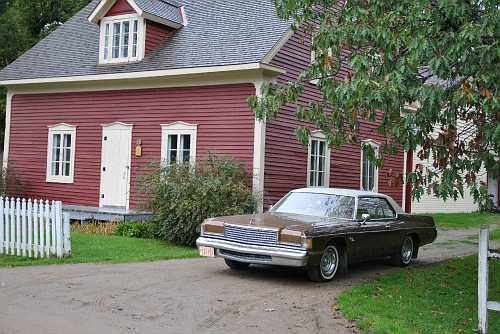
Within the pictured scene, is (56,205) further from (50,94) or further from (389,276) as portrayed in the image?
(50,94)

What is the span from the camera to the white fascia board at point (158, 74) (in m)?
15.5

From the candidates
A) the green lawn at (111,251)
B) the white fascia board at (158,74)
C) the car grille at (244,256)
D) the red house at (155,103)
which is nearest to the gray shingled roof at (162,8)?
the red house at (155,103)

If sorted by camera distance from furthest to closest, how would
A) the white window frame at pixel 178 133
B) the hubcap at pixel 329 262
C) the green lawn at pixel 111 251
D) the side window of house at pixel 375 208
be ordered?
the white window frame at pixel 178 133 < the green lawn at pixel 111 251 < the side window of house at pixel 375 208 < the hubcap at pixel 329 262

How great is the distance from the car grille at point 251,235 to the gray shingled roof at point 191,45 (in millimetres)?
6730

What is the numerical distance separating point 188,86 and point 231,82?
59.0 inches


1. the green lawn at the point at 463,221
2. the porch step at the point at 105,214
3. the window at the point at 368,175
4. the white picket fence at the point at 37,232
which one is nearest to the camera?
the white picket fence at the point at 37,232

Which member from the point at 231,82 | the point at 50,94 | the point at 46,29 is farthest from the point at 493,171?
the point at 46,29

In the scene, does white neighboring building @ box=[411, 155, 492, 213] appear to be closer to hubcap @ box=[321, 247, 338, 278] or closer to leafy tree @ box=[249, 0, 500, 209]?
hubcap @ box=[321, 247, 338, 278]

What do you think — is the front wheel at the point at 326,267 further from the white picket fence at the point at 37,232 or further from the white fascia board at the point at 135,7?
the white fascia board at the point at 135,7

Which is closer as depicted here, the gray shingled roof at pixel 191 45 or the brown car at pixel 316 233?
the brown car at pixel 316 233

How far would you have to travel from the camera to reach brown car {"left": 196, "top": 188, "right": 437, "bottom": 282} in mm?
9000

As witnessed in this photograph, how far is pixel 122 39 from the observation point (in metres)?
18.6

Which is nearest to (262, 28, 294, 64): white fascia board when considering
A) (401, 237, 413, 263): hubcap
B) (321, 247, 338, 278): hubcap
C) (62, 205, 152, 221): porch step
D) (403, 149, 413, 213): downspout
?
(62, 205, 152, 221): porch step

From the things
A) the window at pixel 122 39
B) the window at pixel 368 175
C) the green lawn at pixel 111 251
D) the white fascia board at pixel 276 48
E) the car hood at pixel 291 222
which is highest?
the window at pixel 122 39
